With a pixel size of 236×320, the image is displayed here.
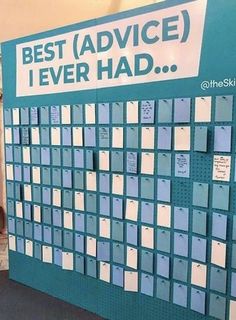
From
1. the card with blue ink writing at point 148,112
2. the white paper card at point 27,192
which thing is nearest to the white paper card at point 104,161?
the card with blue ink writing at point 148,112

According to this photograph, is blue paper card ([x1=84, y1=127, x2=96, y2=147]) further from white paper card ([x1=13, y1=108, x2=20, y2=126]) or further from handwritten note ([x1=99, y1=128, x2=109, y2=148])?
white paper card ([x1=13, y1=108, x2=20, y2=126])

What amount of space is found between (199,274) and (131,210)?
0.61 metres

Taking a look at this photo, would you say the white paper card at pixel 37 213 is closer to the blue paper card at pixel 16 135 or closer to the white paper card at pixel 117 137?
the blue paper card at pixel 16 135

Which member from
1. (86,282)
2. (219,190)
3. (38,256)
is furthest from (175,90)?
(38,256)

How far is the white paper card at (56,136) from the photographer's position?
9.20 ft

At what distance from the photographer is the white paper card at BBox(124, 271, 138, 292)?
2510 mm

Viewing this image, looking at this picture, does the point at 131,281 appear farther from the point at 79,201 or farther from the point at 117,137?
the point at 117,137

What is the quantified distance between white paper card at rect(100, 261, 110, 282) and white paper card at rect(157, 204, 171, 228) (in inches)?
23.7

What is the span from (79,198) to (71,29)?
128cm

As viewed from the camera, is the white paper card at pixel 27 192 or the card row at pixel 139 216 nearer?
the card row at pixel 139 216

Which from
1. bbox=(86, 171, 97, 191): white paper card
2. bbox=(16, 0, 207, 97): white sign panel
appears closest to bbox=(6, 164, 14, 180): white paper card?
bbox=(16, 0, 207, 97): white sign panel

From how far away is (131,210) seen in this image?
2467 millimetres

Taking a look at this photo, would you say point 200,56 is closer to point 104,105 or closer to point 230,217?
point 104,105

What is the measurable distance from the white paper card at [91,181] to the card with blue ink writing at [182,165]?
0.68m
